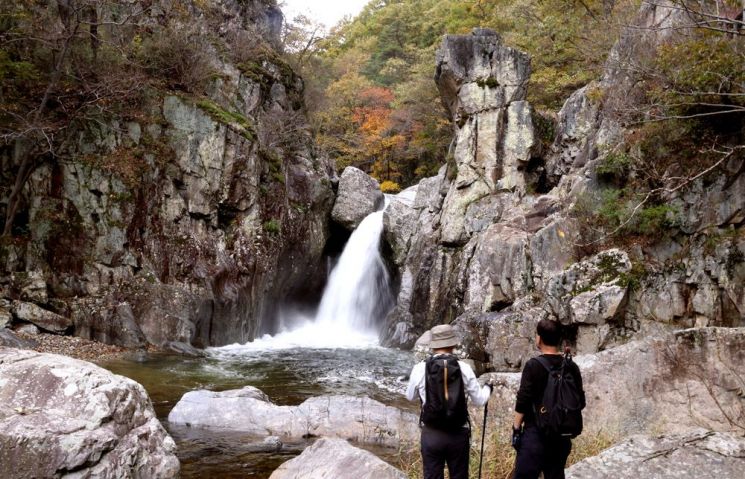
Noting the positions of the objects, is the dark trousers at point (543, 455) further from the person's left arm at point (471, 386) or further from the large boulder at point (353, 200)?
the large boulder at point (353, 200)

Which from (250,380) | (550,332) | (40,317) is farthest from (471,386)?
(40,317)

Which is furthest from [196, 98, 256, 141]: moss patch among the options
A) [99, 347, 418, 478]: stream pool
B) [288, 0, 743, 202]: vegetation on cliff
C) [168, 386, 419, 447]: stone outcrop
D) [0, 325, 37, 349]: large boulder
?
[168, 386, 419, 447]: stone outcrop

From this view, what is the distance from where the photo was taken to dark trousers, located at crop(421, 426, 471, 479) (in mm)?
3506

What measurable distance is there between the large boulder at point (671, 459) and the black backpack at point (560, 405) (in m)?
0.93

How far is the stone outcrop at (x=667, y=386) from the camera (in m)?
5.56

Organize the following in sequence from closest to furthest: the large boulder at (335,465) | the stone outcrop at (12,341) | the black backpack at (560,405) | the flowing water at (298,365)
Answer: the black backpack at (560,405), the large boulder at (335,465), the flowing water at (298,365), the stone outcrop at (12,341)

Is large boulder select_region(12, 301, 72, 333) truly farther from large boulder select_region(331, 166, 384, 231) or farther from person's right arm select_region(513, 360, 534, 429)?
person's right arm select_region(513, 360, 534, 429)

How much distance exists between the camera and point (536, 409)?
3.41 meters

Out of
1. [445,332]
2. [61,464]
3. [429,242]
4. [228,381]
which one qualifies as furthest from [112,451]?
[429,242]

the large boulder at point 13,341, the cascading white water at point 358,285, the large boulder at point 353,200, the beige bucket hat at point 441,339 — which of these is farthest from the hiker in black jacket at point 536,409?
the large boulder at point 353,200

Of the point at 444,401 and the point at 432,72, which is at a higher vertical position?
the point at 432,72

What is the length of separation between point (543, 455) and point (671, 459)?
1.38m

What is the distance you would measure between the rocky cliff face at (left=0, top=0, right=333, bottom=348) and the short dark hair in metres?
12.4

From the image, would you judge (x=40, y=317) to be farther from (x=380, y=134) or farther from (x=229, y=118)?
(x=380, y=134)
